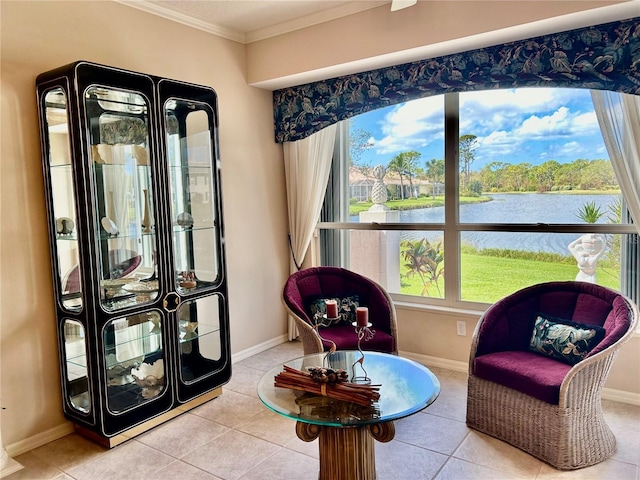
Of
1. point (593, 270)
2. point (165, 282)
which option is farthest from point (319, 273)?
point (593, 270)

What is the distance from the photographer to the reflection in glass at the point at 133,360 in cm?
273

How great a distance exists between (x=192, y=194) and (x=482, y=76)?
221 cm

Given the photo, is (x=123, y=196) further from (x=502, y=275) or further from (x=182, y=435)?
(x=502, y=275)

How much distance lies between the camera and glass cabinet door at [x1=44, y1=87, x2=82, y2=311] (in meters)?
2.59

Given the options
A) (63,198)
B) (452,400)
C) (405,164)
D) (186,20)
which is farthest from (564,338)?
(186,20)

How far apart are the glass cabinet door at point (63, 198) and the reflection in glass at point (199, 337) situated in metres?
0.67

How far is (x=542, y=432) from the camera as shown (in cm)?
246

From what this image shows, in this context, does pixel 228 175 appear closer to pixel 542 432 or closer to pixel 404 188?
pixel 404 188

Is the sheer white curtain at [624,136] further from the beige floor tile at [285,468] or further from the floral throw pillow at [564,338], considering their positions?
the beige floor tile at [285,468]

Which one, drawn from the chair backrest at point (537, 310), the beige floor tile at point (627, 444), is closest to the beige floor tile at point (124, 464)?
the chair backrest at point (537, 310)

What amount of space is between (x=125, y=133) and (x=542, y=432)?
2.93m

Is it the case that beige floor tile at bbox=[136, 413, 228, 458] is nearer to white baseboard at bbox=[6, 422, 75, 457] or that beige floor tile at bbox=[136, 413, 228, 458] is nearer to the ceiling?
white baseboard at bbox=[6, 422, 75, 457]

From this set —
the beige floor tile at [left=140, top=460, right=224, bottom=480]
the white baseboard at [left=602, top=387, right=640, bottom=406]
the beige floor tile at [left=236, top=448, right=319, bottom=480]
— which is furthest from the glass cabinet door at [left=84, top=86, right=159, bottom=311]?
the white baseboard at [left=602, top=387, right=640, bottom=406]

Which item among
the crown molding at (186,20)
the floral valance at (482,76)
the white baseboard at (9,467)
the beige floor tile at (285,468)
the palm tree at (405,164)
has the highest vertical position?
the crown molding at (186,20)
